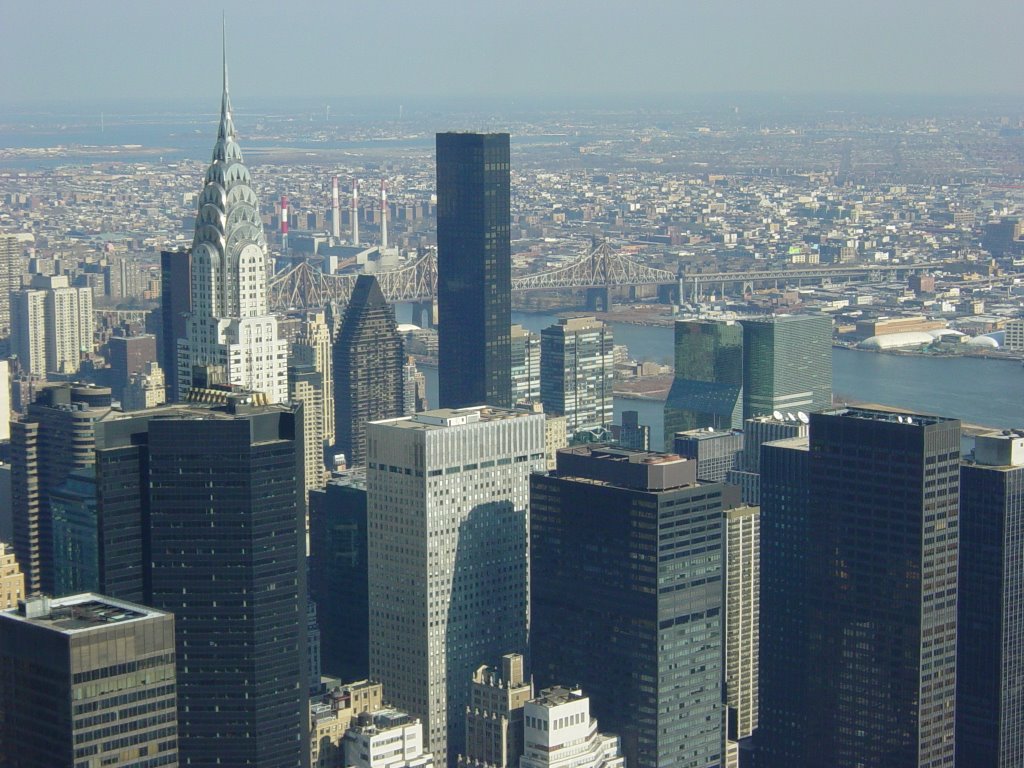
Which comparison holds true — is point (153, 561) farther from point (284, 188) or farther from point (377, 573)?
point (284, 188)

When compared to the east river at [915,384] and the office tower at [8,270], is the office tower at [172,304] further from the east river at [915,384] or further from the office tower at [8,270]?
the office tower at [8,270]

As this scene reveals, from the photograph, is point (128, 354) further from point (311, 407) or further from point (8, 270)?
point (8, 270)

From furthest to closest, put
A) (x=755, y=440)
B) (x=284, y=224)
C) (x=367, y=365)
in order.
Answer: (x=284, y=224) → (x=367, y=365) → (x=755, y=440)

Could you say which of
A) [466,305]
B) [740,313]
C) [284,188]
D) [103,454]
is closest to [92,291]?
[740,313]

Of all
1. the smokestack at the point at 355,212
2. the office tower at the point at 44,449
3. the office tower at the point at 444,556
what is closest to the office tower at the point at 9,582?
the office tower at the point at 44,449

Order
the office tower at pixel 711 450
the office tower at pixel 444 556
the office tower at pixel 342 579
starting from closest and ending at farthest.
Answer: the office tower at pixel 444 556, the office tower at pixel 342 579, the office tower at pixel 711 450

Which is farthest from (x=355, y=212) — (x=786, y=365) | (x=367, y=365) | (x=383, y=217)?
(x=786, y=365)
